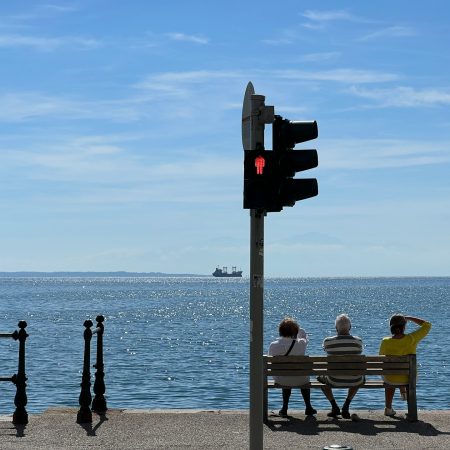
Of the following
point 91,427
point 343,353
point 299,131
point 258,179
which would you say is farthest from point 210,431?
point 299,131

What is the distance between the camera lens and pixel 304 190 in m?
8.94

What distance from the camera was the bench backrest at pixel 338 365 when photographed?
12.4m

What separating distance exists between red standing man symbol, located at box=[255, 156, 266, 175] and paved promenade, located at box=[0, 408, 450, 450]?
3319 millimetres

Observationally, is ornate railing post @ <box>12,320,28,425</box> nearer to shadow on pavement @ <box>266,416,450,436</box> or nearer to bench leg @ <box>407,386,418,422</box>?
shadow on pavement @ <box>266,416,450,436</box>

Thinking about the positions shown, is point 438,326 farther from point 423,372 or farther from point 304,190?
point 304,190

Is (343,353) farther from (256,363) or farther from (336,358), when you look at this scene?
(256,363)

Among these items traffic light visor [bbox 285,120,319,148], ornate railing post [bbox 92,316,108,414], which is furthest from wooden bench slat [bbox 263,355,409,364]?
traffic light visor [bbox 285,120,319,148]

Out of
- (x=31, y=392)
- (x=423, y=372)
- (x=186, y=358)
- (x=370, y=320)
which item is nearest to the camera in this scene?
(x=31, y=392)

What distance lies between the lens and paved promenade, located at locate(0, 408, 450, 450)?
10.8m

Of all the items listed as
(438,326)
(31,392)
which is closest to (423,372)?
(31,392)

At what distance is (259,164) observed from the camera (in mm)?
8758

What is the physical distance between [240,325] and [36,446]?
65.4 m

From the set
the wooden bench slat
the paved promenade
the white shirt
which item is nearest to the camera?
the paved promenade

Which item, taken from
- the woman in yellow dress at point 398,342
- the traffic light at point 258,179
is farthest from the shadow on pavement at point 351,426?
the traffic light at point 258,179
